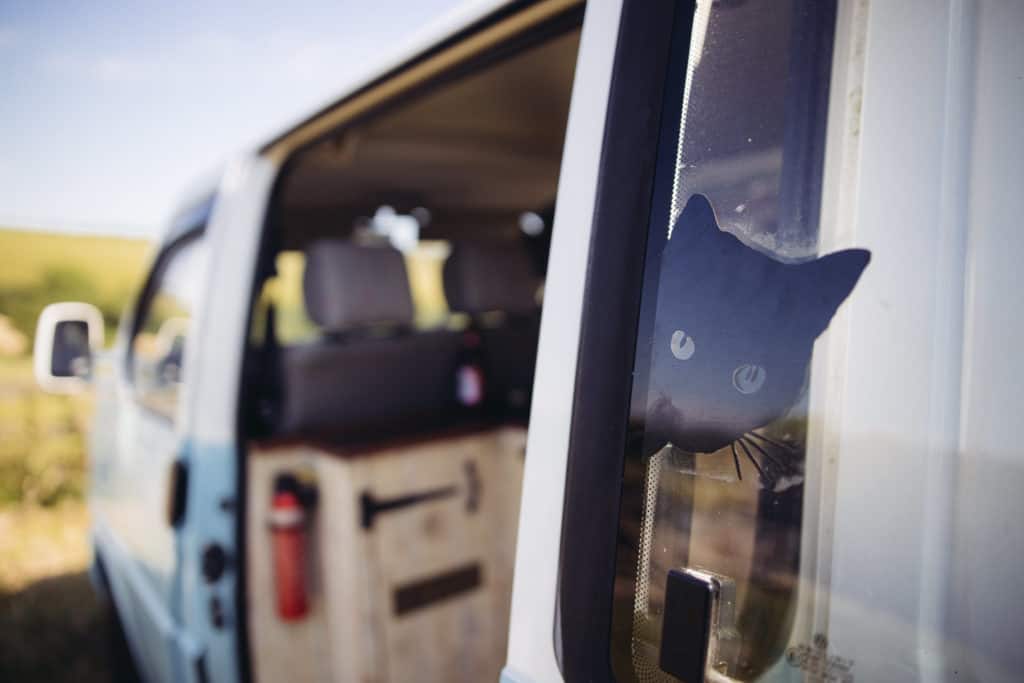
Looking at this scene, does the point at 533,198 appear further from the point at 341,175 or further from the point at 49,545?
the point at 49,545

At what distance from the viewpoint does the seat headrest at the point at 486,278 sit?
8.79 feet

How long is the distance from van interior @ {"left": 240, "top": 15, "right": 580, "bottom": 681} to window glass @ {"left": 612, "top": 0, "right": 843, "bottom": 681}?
98 centimetres

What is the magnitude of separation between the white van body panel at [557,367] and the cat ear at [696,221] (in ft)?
0.42

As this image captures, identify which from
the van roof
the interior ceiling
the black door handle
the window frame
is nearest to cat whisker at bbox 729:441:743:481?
the van roof

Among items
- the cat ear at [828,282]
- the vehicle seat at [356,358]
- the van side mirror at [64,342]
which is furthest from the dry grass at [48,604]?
the cat ear at [828,282]

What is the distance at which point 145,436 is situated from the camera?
2.46 metres

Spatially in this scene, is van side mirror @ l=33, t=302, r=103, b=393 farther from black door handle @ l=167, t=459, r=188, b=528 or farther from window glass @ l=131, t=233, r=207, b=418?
black door handle @ l=167, t=459, r=188, b=528

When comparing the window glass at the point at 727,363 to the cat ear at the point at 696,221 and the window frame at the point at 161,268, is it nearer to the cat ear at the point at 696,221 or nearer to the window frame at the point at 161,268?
the cat ear at the point at 696,221

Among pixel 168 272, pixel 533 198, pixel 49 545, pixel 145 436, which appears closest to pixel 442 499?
pixel 145 436

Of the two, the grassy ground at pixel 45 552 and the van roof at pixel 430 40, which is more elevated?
the van roof at pixel 430 40

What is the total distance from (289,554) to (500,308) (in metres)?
1.26

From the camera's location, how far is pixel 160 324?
135 inches

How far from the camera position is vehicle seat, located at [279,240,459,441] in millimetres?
2188

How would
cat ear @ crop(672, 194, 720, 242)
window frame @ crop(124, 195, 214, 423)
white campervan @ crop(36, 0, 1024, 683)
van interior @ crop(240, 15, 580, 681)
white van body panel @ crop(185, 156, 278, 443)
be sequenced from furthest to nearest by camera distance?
window frame @ crop(124, 195, 214, 423) < van interior @ crop(240, 15, 580, 681) < white van body panel @ crop(185, 156, 278, 443) < cat ear @ crop(672, 194, 720, 242) < white campervan @ crop(36, 0, 1024, 683)
